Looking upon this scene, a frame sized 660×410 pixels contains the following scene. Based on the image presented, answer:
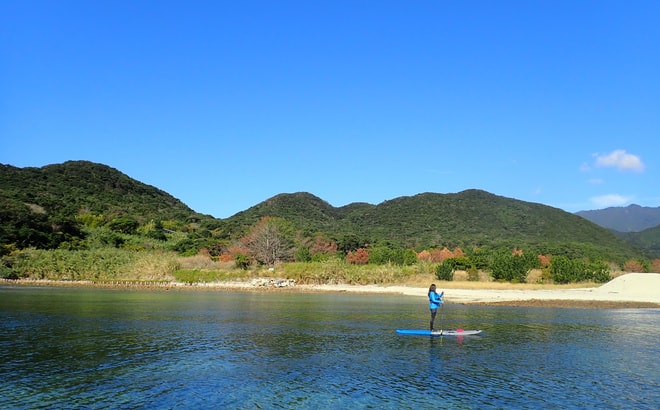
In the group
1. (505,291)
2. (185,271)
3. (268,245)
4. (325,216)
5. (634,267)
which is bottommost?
(505,291)

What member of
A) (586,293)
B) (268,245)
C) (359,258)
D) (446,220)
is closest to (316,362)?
(586,293)

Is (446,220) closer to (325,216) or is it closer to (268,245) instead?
(325,216)

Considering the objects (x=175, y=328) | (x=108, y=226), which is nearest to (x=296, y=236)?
(x=108, y=226)

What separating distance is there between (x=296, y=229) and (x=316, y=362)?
101 m

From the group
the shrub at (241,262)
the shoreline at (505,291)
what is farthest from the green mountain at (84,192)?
the shoreline at (505,291)

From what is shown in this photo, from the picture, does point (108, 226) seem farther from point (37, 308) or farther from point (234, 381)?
point (234, 381)

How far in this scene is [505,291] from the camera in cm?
5122

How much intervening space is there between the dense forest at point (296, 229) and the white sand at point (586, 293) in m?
7.02

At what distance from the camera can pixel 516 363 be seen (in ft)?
58.7

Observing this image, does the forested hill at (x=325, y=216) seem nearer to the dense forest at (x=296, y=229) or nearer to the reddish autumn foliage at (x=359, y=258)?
the dense forest at (x=296, y=229)

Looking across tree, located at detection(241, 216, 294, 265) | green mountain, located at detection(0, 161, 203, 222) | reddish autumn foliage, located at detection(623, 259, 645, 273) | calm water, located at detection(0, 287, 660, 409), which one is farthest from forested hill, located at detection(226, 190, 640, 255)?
calm water, located at detection(0, 287, 660, 409)

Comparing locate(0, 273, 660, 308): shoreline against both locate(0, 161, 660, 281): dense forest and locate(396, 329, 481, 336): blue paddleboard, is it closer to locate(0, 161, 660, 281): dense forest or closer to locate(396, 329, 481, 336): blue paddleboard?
locate(0, 161, 660, 281): dense forest

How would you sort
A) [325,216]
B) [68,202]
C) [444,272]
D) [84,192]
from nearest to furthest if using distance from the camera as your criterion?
[444,272] < [68,202] < [84,192] < [325,216]

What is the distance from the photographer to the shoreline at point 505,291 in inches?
1662
